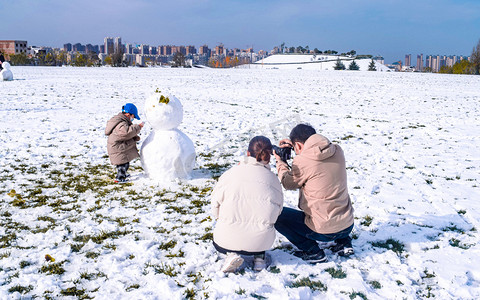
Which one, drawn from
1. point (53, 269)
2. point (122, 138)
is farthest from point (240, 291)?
point (122, 138)

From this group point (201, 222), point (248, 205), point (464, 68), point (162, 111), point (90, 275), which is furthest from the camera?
point (464, 68)

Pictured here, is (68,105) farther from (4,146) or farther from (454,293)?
(454,293)

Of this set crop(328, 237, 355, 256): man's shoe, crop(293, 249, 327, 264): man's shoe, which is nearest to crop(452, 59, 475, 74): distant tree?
crop(328, 237, 355, 256): man's shoe

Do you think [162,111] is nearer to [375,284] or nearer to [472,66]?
[375,284]

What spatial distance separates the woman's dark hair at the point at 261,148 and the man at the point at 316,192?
38cm

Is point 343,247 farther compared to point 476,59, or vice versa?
point 476,59

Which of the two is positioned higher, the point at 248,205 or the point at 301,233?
the point at 248,205

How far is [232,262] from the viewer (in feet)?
11.4

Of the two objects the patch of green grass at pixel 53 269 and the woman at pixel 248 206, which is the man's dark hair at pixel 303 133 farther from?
the patch of green grass at pixel 53 269

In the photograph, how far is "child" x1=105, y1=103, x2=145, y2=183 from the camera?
19.4 feet

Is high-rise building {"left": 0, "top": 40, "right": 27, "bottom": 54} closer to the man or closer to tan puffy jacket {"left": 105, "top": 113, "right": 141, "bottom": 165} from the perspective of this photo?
tan puffy jacket {"left": 105, "top": 113, "right": 141, "bottom": 165}

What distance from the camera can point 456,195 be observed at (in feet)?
19.3

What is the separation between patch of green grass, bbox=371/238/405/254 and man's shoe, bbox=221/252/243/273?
1.69 meters

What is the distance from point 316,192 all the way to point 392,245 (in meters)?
1.30
